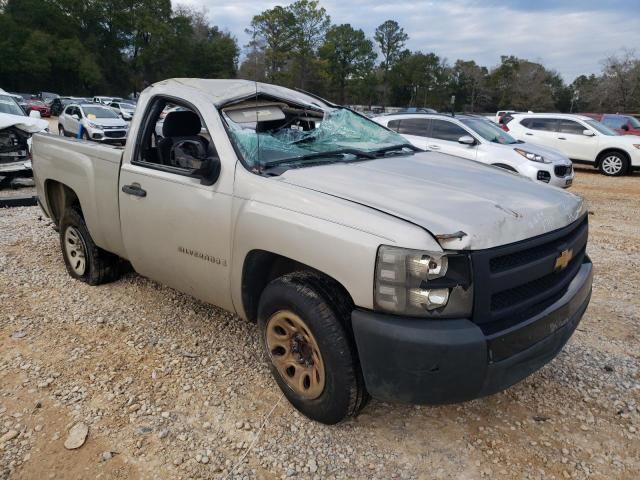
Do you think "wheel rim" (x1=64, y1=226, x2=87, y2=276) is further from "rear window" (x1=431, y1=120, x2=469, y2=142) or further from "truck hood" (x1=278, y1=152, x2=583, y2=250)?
"rear window" (x1=431, y1=120, x2=469, y2=142)

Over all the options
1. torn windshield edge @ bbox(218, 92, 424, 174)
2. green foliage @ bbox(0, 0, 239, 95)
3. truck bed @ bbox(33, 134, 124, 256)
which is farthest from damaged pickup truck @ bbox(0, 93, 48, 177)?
green foliage @ bbox(0, 0, 239, 95)

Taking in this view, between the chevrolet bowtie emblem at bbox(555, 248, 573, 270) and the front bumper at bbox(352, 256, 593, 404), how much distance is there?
37 cm

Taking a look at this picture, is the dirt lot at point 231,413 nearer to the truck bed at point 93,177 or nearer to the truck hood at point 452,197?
the truck bed at point 93,177

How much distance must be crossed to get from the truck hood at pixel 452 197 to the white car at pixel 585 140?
1240 centimetres

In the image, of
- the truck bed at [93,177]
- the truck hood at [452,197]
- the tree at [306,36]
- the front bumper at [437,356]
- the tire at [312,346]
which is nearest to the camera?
the front bumper at [437,356]

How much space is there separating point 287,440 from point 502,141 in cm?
870

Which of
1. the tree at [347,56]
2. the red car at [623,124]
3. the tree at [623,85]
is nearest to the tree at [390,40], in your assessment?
the tree at [347,56]

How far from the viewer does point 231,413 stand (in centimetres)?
288

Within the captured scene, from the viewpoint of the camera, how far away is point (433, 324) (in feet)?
7.22

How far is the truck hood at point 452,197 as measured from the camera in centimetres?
230

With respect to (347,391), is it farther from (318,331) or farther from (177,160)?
(177,160)

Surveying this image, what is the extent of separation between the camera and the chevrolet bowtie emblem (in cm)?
261

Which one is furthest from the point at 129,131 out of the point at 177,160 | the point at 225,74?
the point at 225,74

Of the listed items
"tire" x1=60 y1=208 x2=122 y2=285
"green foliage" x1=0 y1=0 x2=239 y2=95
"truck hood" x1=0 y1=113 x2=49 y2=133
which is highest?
"green foliage" x1=0 y1=0 x2=239 y2=95
